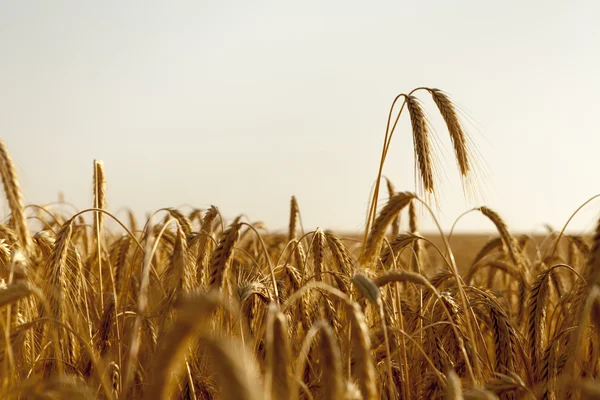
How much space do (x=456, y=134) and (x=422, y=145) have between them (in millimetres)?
312

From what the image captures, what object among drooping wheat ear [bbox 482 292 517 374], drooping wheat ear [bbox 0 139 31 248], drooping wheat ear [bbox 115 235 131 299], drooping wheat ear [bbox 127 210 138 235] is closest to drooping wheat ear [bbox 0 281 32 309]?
drooping wheat ear [bbox 0 139 31 248]

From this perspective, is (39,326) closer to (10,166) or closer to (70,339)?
(70,339)

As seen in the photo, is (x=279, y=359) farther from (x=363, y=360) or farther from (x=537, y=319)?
(x=537, y=319)

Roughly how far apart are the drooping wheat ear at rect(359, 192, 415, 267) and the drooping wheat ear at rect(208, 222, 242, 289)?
52 cm

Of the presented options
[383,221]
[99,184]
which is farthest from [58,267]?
[383,221]

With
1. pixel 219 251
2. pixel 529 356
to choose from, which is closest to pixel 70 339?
pixel 219 251

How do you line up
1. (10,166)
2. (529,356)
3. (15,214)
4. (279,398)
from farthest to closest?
(529,356) < (10,166) < (15,214) < (279,398)

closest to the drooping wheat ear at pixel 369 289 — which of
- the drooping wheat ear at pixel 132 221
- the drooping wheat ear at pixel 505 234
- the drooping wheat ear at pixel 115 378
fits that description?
the drooping wheat ear at pixel 115 378

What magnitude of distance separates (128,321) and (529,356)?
206cm

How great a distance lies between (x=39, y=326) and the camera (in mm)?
2809

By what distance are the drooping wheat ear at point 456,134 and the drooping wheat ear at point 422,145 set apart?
18cm

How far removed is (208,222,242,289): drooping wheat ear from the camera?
208 centimetres

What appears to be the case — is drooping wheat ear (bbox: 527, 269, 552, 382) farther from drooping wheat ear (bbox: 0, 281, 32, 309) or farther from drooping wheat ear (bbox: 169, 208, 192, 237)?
drooping wheat ear (bbox: 0, 281, 32, 309)

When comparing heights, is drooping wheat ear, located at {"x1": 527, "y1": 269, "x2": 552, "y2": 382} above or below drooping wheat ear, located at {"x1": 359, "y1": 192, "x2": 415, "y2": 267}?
below
